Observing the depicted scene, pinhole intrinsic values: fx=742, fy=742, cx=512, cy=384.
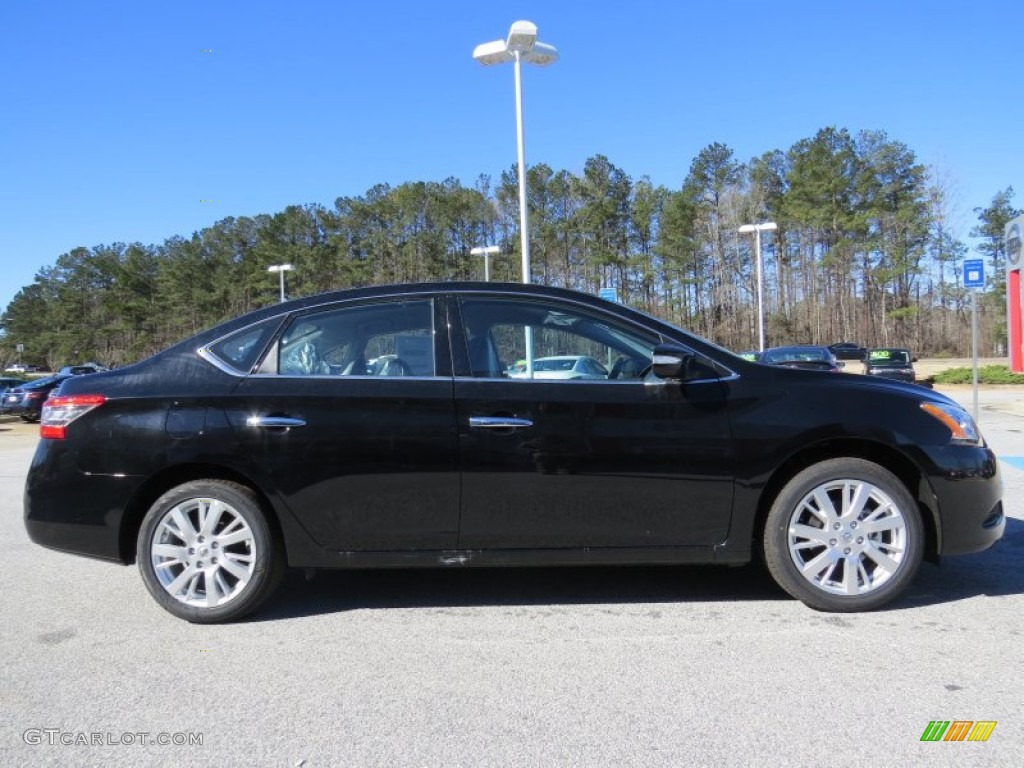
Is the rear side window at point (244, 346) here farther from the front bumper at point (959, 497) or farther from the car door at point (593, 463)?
the front bumper at point (959, 497)

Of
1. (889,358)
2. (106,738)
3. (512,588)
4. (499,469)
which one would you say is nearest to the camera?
(106,738)

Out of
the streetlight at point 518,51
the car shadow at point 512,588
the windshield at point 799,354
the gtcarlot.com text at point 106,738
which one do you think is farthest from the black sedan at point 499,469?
the windshield at point 799,354

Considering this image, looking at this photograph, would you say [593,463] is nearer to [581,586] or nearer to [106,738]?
[581,586]

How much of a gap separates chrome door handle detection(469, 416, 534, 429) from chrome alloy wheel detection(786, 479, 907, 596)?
1470mm

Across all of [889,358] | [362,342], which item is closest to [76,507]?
[362,342]

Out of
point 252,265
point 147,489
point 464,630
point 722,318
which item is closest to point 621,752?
point 464,630

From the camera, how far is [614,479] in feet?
12.4

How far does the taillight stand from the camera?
3.94m

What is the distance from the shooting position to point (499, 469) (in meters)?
3.75

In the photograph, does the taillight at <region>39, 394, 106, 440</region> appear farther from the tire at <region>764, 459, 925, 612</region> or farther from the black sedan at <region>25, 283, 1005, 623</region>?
the tire at <region>764, 459, 925, 612</region>

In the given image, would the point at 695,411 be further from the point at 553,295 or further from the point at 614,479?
the point at 553,295

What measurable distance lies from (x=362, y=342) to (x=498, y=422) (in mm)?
900

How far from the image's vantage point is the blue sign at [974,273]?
13625 millimetres

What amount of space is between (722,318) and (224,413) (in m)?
70.6
